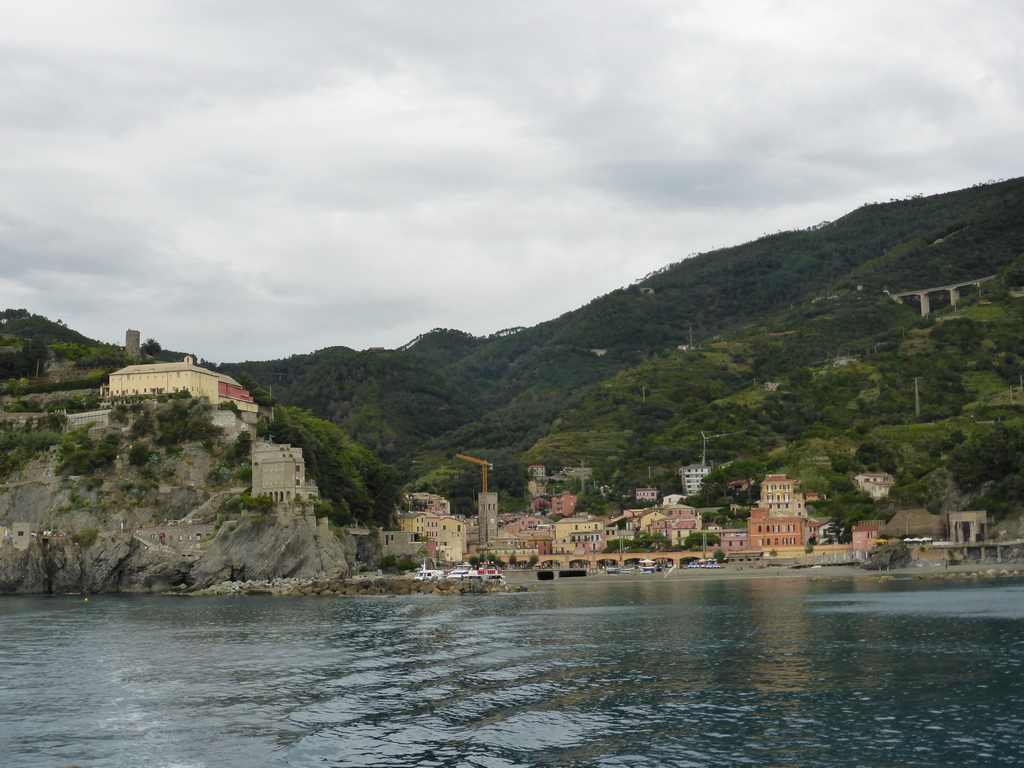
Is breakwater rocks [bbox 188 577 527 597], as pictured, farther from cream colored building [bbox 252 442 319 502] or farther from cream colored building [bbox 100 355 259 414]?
cream colored building [bbox 100 355 259 414]

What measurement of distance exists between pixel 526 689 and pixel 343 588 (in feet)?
174

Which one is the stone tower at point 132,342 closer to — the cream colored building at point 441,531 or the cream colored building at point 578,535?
the cream colored building at point 441,531

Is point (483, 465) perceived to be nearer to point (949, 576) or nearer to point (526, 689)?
point (949, 576)

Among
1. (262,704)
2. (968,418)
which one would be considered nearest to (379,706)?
(262,704)

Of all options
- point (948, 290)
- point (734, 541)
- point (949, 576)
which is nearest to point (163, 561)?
point (734, 541)

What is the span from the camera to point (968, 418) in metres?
124

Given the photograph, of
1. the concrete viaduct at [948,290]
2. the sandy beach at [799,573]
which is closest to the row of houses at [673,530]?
the sandy beach at [799,573]

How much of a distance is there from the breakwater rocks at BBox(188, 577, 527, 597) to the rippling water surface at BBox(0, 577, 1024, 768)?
24698 millimetres

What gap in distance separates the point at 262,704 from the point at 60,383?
86154 millimetres

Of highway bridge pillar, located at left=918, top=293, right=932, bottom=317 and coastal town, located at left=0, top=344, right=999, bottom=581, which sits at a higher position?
highway bridge pillar, located at left=918, top=293, right=932, bottom=317

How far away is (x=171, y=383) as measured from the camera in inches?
4001

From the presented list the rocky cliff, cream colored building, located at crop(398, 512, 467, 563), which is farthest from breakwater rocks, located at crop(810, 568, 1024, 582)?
cream colored building, located at crop(398, 512, 467, 563)

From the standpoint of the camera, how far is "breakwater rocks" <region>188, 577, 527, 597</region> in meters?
81.3

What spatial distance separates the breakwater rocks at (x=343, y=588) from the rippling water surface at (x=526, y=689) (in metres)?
24.7
